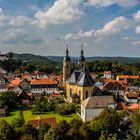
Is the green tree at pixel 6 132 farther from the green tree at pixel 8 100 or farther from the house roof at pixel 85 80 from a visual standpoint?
the house roof at pixel 85 80

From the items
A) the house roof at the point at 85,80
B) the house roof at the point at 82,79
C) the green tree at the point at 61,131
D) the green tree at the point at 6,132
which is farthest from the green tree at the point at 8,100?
the green tree at the point at 61,131

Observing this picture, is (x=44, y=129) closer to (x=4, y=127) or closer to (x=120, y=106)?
(x=4, y=127)

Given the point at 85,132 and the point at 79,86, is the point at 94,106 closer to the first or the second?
the point at 85,132

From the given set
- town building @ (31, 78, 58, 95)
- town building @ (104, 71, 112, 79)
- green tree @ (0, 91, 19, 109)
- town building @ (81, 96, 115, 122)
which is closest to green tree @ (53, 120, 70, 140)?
town building @ (81, 96, 115, 122)

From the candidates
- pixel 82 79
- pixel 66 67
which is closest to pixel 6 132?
pixel 82 79

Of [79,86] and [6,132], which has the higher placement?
[79,86]

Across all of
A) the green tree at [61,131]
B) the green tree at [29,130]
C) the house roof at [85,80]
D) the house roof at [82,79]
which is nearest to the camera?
the green tree at [61,131]

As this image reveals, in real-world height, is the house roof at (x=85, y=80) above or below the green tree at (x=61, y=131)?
above

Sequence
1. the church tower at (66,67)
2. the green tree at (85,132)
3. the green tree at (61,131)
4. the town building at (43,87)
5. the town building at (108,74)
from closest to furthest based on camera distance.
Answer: the green tree at (61,131) < the green tree at (85,132) < the church tower at (66,67) < the town building at (43,87) < the town building at (108,74)

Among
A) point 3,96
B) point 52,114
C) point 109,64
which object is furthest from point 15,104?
point 109,64
